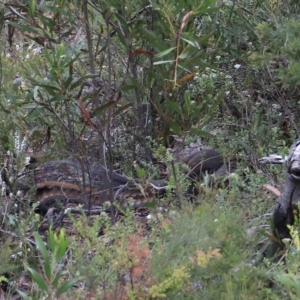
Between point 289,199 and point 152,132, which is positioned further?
point 152,132

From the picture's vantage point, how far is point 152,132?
16.5 feet

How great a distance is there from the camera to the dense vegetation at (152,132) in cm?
239

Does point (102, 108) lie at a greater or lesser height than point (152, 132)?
greater

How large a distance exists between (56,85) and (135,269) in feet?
5.56

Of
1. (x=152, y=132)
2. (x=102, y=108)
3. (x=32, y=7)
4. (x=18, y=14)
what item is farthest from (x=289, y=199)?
(x=152, y=132)

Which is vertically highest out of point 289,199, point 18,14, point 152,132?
point 18,14

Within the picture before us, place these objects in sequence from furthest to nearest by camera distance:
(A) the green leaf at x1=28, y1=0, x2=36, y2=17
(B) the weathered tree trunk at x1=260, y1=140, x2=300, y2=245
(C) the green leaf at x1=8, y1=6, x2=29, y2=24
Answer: (C) the green leaf at x1=8, y1=6, x2=29, y2=24, (A) the green leaf at x1=28, y1=0, x2=36, y2=17, (B) the weathered tree trunk at x1=260, y1=140, x2=300, y2=245

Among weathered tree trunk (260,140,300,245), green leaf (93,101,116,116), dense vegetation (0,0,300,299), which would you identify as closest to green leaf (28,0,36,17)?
dense vegetation (0,0,300,299)

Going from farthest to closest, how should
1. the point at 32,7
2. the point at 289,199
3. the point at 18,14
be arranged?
1. the point at 18,14
2. the point at 32,7
3. the point at 289,199

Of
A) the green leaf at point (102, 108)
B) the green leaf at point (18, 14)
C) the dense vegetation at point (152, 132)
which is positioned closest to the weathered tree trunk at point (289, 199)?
the dense vegetation at point (152, 132)

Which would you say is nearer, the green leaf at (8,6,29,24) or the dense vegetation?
the dense vegetation

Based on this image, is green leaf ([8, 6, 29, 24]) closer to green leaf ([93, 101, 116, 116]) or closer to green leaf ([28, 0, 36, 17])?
green leaf ([28, 0, 36, 17])

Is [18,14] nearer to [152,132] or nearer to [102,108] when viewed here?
[102,108]

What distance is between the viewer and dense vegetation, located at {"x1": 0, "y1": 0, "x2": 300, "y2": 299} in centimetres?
239
